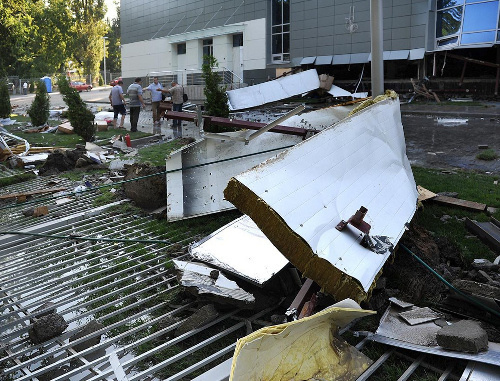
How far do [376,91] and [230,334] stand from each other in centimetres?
822

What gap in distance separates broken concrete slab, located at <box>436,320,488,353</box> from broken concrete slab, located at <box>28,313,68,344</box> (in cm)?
296

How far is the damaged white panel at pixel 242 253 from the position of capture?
4285mm

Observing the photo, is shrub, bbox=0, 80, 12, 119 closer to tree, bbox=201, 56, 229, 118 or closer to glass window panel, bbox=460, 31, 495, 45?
tree, bbox=201, 56, 229, 118

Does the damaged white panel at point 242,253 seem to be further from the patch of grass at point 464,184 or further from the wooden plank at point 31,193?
the wooden plank at point 31,193

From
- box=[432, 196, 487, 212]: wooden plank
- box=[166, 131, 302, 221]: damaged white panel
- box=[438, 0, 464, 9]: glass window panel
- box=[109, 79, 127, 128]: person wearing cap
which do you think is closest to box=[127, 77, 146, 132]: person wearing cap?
box=[109, 79, 127, 128]: person wearing cap

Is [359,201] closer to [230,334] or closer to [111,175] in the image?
[230,334]

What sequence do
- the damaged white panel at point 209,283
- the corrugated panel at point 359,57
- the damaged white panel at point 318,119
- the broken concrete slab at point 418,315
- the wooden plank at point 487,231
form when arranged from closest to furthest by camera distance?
the broken concrete slab at point 418,315, the damaged white panel at point 209,283, the wooden plank at point 487,231, the damaged white panel at point 318,119, the corrugated panel at point 359,57

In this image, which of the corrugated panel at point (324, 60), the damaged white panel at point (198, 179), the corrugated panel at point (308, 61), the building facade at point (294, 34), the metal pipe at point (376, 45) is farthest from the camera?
the corrugated panel at point (308, 61)

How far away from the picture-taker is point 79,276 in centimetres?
508

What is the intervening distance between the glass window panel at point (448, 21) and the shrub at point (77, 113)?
54.2 ft

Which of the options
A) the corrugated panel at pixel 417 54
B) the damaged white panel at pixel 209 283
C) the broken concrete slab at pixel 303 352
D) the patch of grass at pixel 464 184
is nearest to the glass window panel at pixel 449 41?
the corrugated panel at pixel 417 54

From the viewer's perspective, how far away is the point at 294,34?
27.5 metres

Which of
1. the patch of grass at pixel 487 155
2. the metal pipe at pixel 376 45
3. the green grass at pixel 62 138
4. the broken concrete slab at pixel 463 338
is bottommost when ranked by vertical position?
the broken concrete slab at pixel 463 338

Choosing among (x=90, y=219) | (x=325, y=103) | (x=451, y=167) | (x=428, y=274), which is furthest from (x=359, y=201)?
(x=325, y=103)
